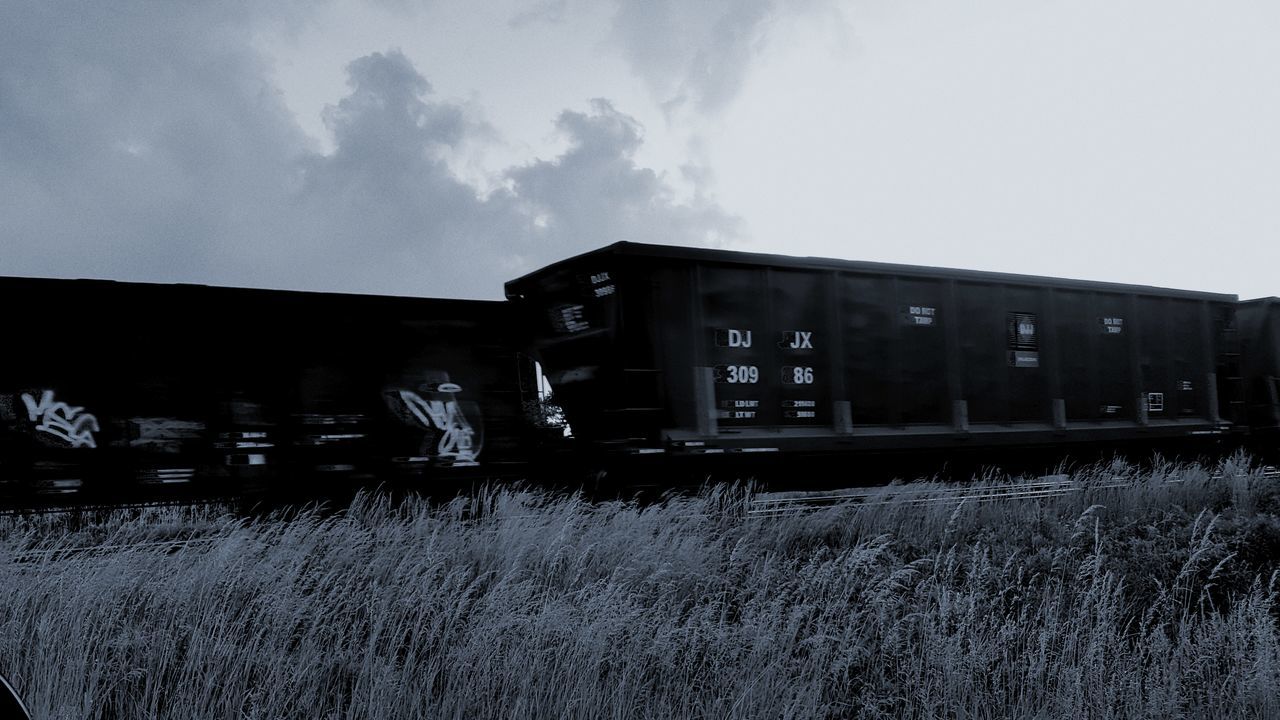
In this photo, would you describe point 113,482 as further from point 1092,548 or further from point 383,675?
point 1092,548

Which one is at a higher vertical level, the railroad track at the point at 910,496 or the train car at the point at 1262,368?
the train car at the point at 1262,368

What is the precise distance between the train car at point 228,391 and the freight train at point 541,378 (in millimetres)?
21

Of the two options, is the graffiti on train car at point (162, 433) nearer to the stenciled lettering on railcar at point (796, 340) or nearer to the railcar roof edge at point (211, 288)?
the railcar roof edge at point (211, 288)

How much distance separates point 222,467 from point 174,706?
533cm

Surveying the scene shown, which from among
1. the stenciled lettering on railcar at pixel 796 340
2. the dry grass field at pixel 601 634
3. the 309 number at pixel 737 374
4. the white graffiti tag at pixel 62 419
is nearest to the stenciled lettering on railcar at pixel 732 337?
the 309 number at pixel 737 374

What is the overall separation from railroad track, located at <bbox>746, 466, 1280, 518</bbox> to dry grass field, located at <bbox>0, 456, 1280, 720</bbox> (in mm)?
2382

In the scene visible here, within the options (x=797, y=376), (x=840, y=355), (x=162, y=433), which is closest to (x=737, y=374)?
(x=797, y=376)

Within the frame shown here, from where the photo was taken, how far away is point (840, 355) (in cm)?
1188

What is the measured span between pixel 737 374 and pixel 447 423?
11.6 ft

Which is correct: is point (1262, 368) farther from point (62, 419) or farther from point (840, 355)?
point (62, 419)

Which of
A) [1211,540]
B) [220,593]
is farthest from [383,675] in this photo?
[1211,540]

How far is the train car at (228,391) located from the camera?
924 cm

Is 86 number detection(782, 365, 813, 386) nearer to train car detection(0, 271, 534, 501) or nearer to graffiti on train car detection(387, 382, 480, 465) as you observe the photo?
train car detection(0, 271, 534, 501)

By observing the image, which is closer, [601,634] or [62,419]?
[601,634]
